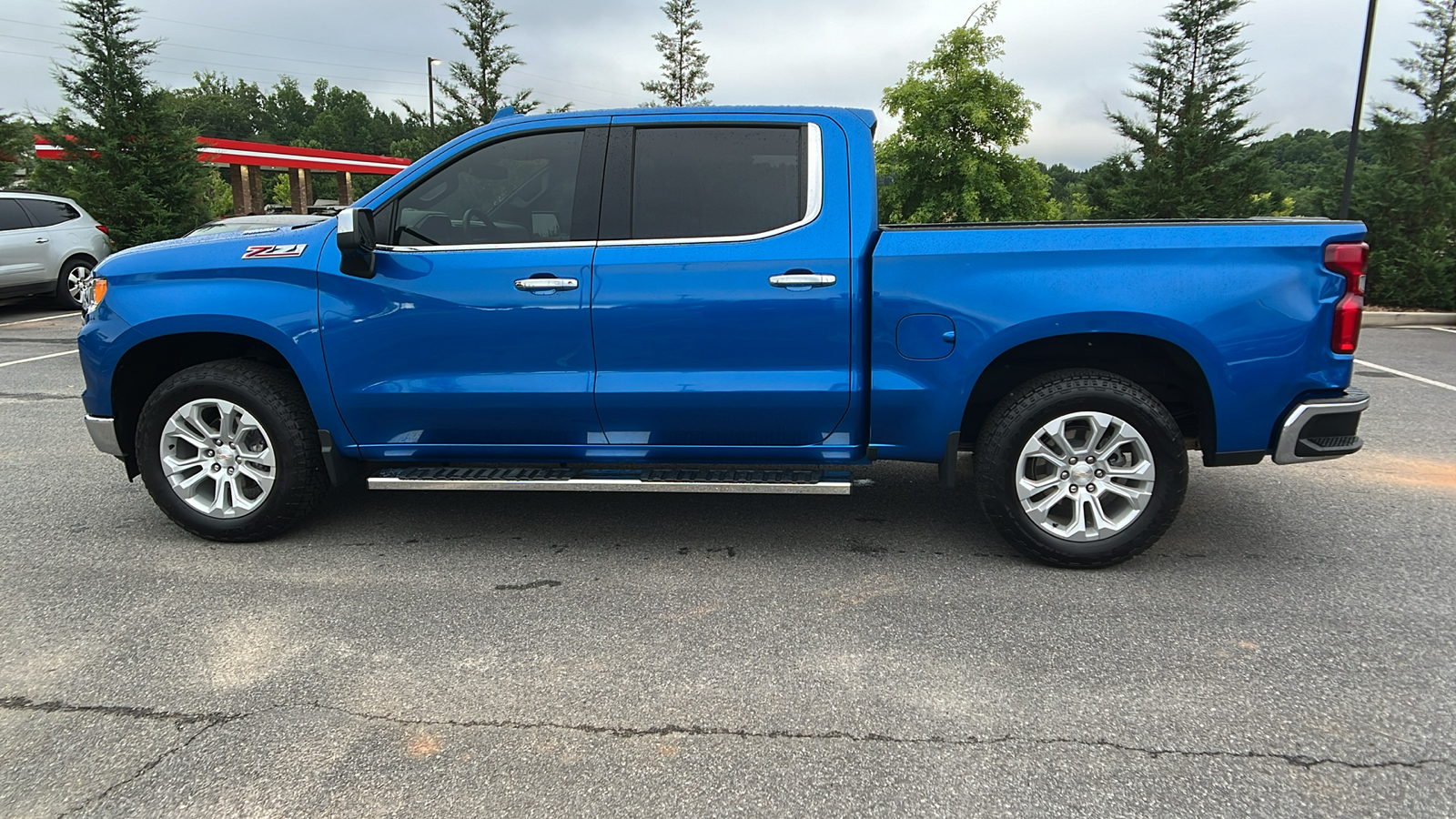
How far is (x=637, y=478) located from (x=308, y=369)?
1556mm

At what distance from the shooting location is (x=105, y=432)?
4.32 meters

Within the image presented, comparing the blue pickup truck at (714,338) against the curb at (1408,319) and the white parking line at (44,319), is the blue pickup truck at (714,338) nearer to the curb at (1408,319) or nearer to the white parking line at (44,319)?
the white parking line at (44,319)

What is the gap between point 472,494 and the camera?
16.9 feet

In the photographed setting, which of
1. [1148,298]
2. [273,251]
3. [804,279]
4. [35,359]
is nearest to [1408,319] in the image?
[1148,298]

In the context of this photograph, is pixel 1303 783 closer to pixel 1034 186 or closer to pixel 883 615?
pixel 883 615

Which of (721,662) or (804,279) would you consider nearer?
(721,662)

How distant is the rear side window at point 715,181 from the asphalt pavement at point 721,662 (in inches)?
58.2

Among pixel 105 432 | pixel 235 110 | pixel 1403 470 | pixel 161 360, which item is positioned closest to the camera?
pixel 105 432

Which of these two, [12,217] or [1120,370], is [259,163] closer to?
[12,217]

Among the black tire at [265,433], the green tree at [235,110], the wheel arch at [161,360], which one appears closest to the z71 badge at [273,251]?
the wheel arch at [161,360]

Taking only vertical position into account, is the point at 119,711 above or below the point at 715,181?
below

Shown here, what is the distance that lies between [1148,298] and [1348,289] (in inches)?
30.5

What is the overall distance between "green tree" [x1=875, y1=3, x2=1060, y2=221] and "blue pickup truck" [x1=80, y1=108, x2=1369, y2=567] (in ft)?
47.5

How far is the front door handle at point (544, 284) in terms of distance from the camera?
388cm
